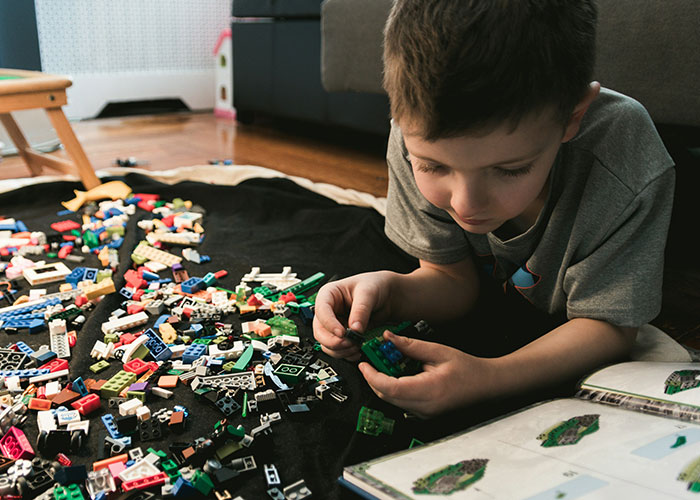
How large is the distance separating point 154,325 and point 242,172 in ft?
2.89

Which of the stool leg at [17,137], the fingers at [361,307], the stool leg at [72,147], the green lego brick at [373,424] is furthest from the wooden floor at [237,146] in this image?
the green lego brick at [373,424]

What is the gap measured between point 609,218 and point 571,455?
1.00ft

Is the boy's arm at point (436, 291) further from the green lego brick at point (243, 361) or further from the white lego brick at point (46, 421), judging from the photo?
the white lego brick at point (46, 421)

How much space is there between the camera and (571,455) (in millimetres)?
517

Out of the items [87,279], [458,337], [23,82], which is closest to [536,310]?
[458,337]

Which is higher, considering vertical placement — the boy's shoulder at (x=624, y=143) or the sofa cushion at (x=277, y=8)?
the sofa cushion at (x=277, y=8)

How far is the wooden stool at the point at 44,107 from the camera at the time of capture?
4.69 ft

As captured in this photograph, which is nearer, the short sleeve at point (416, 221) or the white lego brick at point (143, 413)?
the white lego brick at point (143, 413)

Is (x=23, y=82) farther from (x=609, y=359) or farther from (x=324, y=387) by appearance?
(x=609, y=359)

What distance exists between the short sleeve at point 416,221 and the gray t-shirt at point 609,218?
0.35ft

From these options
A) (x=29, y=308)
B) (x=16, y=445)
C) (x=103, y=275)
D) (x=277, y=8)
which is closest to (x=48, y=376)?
(x=16, y=445)

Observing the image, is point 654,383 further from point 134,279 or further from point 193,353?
point 134,279

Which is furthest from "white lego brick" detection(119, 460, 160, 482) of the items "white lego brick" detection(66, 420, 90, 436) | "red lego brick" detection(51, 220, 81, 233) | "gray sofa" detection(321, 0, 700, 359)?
"red lego brick" detection(51, 220, 81, 233)

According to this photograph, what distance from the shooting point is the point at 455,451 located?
1.81 feet
